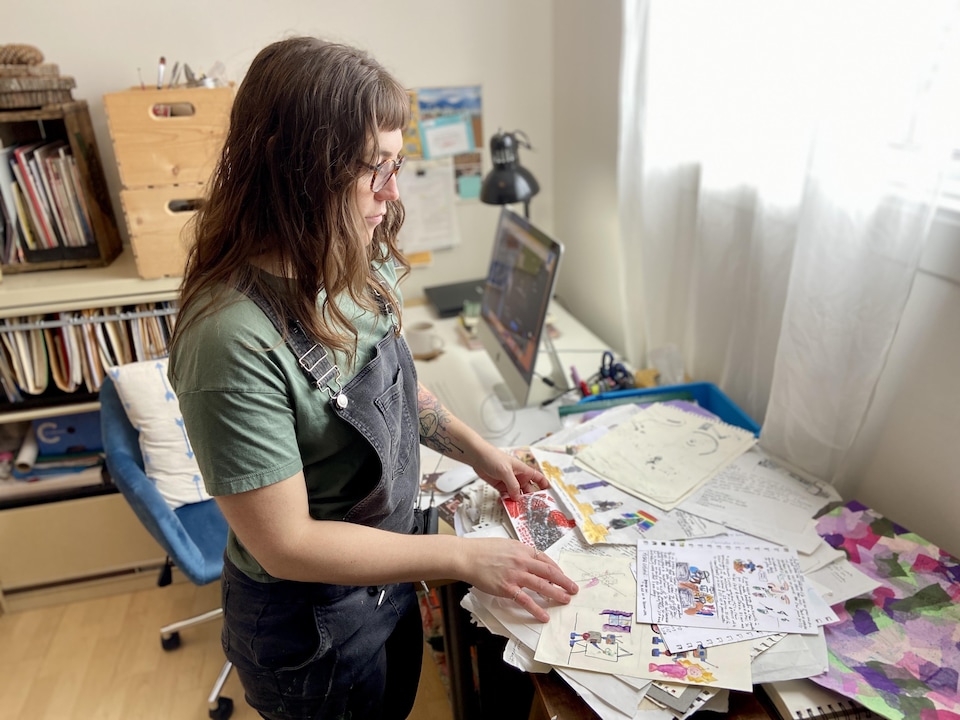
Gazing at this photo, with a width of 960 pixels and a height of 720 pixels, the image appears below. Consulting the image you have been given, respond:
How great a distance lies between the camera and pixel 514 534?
1048 millimetres

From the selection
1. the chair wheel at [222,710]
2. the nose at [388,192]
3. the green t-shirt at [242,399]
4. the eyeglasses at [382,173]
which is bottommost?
the chair wheel at [222,710]

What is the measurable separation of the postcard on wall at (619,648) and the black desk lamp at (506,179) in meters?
1.09

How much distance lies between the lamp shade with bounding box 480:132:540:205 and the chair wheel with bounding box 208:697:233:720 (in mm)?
1466

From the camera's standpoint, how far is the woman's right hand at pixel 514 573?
86 centimetres

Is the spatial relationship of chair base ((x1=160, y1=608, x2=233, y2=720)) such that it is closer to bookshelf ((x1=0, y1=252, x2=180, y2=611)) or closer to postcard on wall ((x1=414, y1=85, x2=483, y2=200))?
bookshelf ((x1=0, y1=252, x2=180, y2=611))

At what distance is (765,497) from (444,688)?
0.99m

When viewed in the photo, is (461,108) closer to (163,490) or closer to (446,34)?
(446,34)

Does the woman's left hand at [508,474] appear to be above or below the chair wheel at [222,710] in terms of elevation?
above

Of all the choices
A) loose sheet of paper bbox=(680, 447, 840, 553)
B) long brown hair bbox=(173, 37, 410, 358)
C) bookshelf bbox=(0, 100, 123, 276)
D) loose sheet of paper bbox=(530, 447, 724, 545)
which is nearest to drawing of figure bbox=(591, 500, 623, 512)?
loose sheet of paper bbox=(530, 447, 724, 545)

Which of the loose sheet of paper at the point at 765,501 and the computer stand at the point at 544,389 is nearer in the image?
the loose sheet of paper at the point at 765,501

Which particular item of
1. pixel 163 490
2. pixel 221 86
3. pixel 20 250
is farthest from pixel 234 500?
pixel 20 250

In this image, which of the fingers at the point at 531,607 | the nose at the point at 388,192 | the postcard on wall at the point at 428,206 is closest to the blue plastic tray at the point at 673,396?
the fingers at the point at 531,607

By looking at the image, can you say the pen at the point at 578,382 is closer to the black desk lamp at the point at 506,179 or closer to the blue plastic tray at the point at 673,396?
the blue plastic tray at the point at 673,396

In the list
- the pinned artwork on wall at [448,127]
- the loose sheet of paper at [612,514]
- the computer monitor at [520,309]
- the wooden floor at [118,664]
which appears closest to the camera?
the loose sheet of paper at [612,514]
